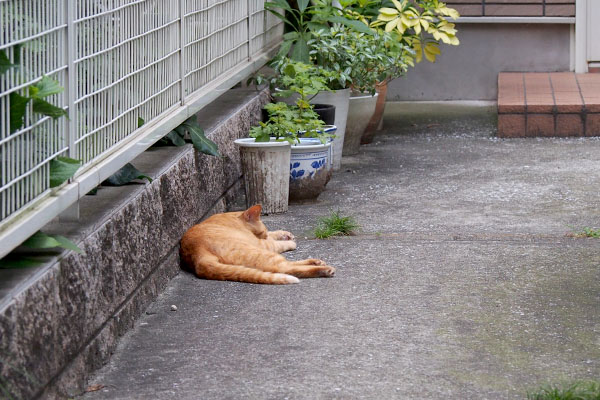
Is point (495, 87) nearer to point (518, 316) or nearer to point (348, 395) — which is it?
point (518, 316)

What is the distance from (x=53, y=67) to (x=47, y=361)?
1020 millimetres

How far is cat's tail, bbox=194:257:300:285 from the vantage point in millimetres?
4422

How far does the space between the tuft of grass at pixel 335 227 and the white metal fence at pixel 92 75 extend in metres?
1.02

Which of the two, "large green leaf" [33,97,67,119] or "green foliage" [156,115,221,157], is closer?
"large green leaf" [33,97,67,119]

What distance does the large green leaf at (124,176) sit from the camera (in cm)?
415

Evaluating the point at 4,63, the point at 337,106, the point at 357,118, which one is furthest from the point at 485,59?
the point at 4,63

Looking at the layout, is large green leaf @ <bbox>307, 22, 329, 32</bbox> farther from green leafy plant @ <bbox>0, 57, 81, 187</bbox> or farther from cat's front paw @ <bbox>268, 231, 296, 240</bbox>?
green leafy plant @ <bbox>0, 57, 81, 187</bbox>

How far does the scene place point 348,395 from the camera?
314 cm

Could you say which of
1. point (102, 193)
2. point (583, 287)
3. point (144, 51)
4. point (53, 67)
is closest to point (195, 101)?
point (144, 51)

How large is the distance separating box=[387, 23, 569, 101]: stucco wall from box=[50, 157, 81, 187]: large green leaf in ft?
24.8

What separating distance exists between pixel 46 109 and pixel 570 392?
1.94 meters

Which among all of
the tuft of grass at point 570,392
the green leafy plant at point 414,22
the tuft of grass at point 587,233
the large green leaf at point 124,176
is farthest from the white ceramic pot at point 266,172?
the tuft of grass at point 570,392

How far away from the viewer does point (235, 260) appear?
4.56m

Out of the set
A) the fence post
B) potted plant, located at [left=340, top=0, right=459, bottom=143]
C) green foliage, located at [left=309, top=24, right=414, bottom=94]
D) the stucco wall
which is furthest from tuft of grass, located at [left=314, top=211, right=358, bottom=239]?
the stucco wall
